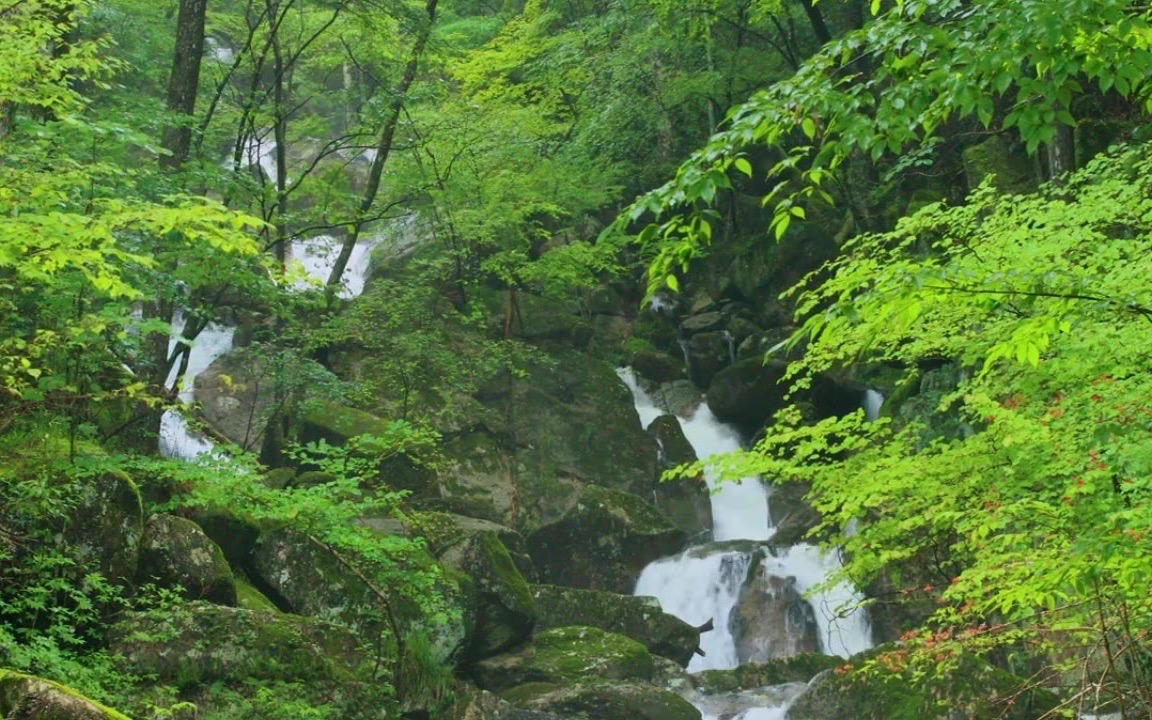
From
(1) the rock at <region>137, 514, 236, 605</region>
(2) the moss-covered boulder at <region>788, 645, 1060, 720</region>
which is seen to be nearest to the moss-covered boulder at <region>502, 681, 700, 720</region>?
(2) the moss-covered boulder at <region>788, 645, 1060, 720</region>

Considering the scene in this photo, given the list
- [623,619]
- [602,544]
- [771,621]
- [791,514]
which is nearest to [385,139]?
[602,544]

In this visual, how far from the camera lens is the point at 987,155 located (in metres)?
16.3

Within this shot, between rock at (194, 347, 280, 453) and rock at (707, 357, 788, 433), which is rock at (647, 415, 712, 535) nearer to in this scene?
rock at (707, 357, 788, 433)

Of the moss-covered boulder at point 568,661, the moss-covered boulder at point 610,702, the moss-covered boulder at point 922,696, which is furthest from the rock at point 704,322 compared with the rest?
the moss-covered boulder at point 922,696

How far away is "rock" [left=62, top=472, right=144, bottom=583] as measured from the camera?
6.88 metres

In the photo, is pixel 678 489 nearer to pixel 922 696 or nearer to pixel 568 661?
pixel 568 661

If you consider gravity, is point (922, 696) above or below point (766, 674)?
above

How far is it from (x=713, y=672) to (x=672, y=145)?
1445cm

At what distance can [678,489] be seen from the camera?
18.0 meters

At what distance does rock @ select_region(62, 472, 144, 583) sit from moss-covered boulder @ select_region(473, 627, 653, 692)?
507cm

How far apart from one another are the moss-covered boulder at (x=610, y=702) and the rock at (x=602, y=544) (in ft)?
16.6

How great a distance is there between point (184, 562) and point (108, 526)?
0.81m

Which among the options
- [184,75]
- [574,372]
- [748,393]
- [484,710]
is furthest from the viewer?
[574,372]

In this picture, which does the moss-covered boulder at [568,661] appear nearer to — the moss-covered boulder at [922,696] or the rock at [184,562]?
the moss-covered boulder at [922,696]
